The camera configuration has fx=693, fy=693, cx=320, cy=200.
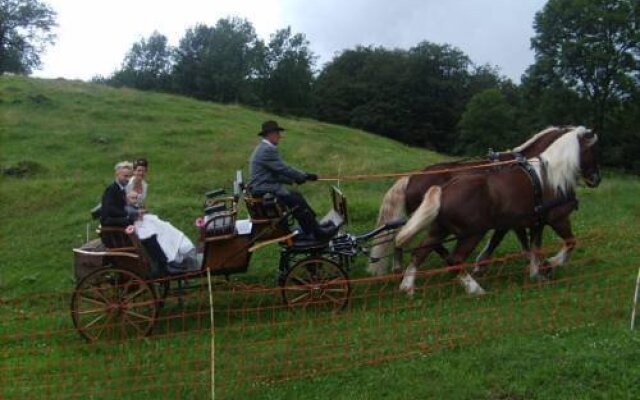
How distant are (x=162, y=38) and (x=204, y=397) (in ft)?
226

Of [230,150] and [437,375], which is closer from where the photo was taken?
[437,375]

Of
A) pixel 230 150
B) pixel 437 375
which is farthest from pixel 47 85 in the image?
pixel 437 375

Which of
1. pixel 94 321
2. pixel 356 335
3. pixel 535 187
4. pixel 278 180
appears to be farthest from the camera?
pixel 535 187

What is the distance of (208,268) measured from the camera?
7156 mm

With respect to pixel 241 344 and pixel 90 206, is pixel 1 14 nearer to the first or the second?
pixel 90 206

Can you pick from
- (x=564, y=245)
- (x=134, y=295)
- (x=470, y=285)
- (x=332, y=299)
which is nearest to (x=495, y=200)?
(x=470, y=285)

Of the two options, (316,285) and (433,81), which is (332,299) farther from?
(433,81)

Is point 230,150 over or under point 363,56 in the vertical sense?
under

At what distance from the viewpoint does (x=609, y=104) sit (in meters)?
43.3

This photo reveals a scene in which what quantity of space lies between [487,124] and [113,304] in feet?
175

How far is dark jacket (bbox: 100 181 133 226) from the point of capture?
740 centimetres

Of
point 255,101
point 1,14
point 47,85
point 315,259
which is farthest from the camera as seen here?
point 255,101

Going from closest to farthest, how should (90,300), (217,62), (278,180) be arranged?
1. (90,300)
2. (278,180)
3. (217,62)

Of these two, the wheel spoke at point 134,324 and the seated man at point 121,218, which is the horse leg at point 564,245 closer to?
the seated man at point 121,218
